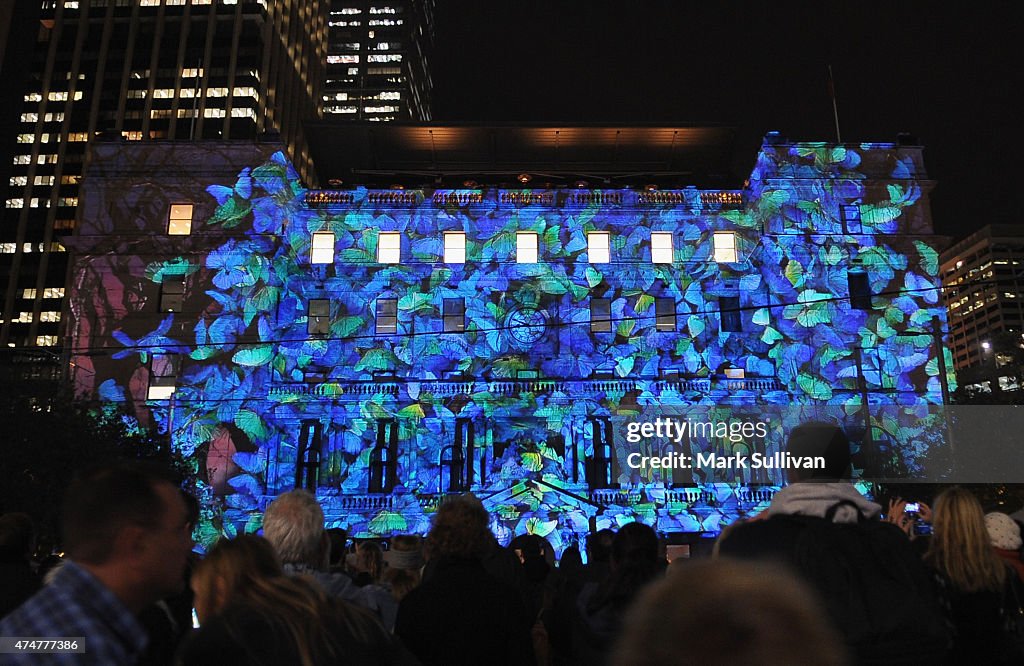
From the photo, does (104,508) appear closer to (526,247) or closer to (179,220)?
(526,247)

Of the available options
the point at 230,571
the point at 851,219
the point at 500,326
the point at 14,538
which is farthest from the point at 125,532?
the point at 851,219

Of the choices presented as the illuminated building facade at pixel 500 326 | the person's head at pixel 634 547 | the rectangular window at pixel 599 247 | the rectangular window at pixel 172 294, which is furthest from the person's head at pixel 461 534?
the rectangular window at pixel 172 294

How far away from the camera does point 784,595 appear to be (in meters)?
2.11

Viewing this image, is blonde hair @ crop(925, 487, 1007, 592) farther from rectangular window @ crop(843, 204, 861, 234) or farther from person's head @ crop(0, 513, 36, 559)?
rectangular window @ crop(843, 204, 861, 234)

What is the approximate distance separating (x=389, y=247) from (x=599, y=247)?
11.0m

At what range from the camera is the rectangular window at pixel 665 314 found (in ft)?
152

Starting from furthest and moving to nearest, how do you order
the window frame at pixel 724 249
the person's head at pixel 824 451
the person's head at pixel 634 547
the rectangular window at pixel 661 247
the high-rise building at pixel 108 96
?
the high-rise building at pixel 108 96
the rectangular window at pixel 661 247
the window frame at pixel 724 249
the person's head at pixel 634 547
the person's head at pixel 824 451

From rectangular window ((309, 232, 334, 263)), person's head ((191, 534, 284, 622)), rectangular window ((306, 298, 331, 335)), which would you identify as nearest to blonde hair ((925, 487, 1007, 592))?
person's head ((191, 534, 284, 622))

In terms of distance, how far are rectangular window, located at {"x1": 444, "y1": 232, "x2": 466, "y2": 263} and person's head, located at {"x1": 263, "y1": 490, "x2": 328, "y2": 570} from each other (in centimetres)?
4189

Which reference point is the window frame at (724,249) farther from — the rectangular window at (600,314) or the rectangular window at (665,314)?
the rectangular window at (600,314)

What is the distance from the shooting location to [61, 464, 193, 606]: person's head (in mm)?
3471

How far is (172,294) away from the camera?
4547cm

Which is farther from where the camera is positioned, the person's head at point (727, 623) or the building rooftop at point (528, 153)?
the building rooftop at point (528, 153)

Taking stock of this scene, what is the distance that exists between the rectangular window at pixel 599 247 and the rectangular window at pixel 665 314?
11.6ft
